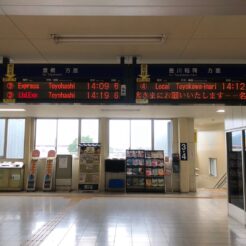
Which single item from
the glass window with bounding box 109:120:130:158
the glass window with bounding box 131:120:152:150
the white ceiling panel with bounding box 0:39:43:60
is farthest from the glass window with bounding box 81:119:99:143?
the white ceiling panel with bounding box 0:39:43:60

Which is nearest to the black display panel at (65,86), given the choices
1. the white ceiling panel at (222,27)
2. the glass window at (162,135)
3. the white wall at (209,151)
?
the white ceiling panel at (222,27)

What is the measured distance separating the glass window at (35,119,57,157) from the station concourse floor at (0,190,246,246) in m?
2.84

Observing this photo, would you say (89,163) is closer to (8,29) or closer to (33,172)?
(33,172)

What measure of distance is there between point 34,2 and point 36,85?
5.95ft

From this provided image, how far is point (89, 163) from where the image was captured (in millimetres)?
11117

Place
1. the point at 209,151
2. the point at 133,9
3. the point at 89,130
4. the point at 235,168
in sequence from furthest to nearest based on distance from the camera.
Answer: the point at 209,151
the point at 89,130
the point at 235,168
the point at 133,9

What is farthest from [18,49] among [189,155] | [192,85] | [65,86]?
[189,155]

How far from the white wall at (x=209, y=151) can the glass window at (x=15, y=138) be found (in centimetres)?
870

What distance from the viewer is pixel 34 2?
2.41 m

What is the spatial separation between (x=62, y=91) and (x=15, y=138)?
8.51 m

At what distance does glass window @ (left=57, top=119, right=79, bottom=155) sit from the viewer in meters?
11.9

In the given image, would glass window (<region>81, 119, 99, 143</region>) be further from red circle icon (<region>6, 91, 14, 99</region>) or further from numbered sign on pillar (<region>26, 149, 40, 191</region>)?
red circle icon (<region>6, 91, 14, 99</region>)

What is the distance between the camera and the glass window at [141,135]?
12.1 metres

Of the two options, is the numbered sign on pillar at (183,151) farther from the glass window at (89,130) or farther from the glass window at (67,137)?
the glass window at (67,137)
